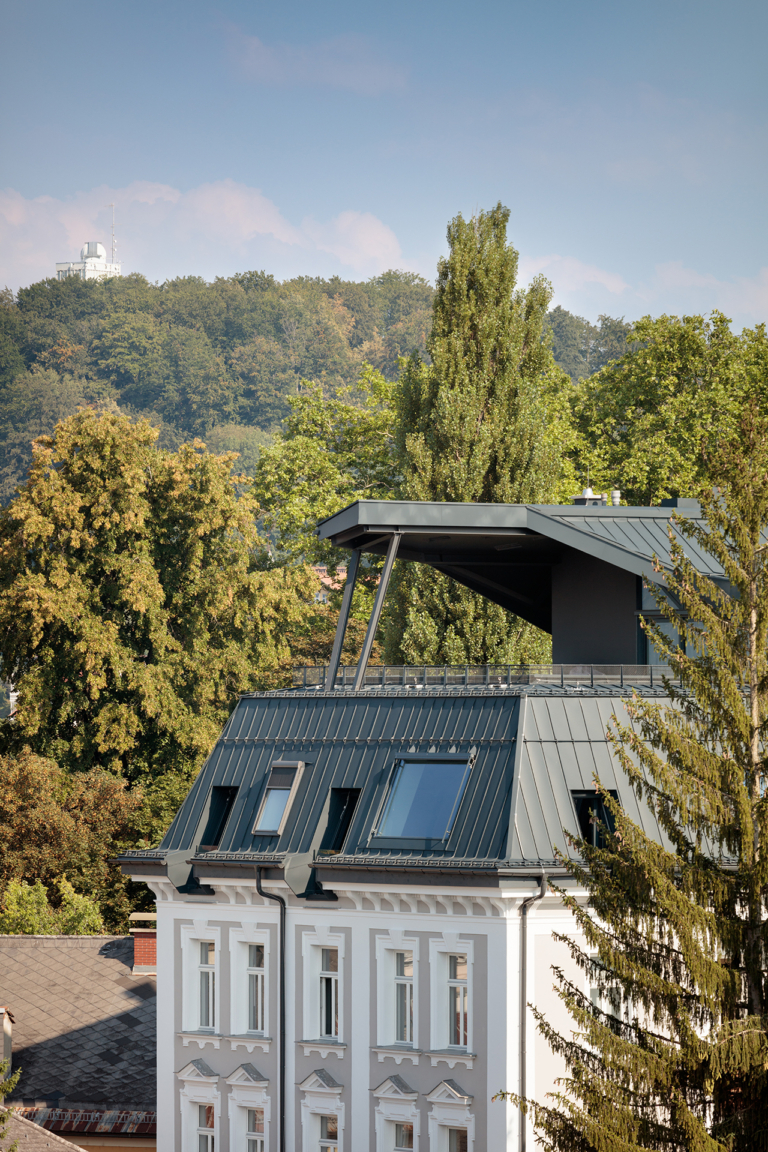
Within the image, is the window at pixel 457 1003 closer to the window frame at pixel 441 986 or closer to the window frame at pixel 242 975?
the window frame at pixel 441 986

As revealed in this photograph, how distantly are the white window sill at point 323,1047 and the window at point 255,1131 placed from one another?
1874mm

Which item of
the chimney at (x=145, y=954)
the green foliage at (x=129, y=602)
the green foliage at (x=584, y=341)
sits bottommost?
the chimney at (x=145, y=954)

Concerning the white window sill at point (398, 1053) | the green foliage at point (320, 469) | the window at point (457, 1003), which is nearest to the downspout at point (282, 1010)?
the white window sill at point (398, 1053)

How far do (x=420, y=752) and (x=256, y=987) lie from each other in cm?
596

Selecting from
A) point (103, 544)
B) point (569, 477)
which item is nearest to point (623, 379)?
point (569, 477)

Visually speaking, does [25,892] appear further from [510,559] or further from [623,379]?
[623,379]

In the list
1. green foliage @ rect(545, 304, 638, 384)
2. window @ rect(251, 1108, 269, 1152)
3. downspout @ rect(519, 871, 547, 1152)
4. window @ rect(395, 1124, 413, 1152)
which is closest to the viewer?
downspout @ rect(519, 871, 547, 1152)

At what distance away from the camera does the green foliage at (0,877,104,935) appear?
54.5 m

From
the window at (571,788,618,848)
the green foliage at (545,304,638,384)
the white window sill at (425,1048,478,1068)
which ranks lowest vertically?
the white window sill at (425,1048,478,1068)

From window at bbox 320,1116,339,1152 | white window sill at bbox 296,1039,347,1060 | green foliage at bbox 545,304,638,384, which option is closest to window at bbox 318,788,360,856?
white window sill at bbox 296,1039,347,1060

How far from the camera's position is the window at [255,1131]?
32.6 m

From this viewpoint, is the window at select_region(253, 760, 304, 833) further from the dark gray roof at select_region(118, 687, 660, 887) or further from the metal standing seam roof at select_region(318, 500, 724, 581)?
the metal standing seam roof at select_region(318, 500, 724, 581)

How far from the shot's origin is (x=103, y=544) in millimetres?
65812

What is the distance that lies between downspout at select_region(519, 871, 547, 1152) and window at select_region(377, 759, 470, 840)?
2184 mm
